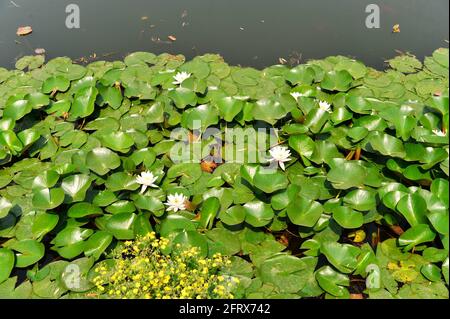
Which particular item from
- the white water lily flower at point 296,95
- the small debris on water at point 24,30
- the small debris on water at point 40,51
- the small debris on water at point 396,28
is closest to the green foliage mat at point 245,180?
the white water lily flower at point 296,95

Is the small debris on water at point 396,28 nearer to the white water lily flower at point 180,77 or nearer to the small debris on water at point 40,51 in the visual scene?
the white water lily flower at point 180,77

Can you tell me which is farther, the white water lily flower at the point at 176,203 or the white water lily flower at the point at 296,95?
the white water lily flower at the point at 296,95

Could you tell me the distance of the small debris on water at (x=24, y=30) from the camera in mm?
5110

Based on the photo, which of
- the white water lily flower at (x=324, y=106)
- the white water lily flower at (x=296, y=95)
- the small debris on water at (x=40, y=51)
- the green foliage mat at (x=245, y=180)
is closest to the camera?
the green foliage mat at (x=245, y=180)

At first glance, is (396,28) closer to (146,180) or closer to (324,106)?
(324,106)

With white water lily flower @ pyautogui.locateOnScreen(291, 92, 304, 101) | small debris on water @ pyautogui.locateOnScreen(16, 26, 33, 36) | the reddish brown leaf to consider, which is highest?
small debris on water @ pyautogui.locateOnScreen(16, 26, 33, 36)

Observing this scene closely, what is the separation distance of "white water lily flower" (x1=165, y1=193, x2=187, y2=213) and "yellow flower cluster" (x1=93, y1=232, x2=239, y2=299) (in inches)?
12.4

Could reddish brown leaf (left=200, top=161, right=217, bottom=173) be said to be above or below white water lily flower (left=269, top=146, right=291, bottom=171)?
below

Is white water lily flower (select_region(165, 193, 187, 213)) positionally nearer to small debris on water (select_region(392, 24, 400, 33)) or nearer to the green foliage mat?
the green foliage mat

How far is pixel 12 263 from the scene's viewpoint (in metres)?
2.97

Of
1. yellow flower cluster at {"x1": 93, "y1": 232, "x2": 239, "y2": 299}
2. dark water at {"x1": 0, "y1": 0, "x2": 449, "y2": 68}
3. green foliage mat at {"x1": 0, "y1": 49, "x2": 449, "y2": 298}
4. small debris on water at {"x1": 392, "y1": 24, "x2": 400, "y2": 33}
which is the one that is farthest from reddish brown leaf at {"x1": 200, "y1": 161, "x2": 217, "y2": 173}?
small debris on water at {"x1": 392, "y1": 24, "x2": 400, "y2": 33}

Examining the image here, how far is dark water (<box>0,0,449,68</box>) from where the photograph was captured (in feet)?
16.1

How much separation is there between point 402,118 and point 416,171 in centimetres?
48

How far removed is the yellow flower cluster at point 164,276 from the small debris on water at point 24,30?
3405mm
